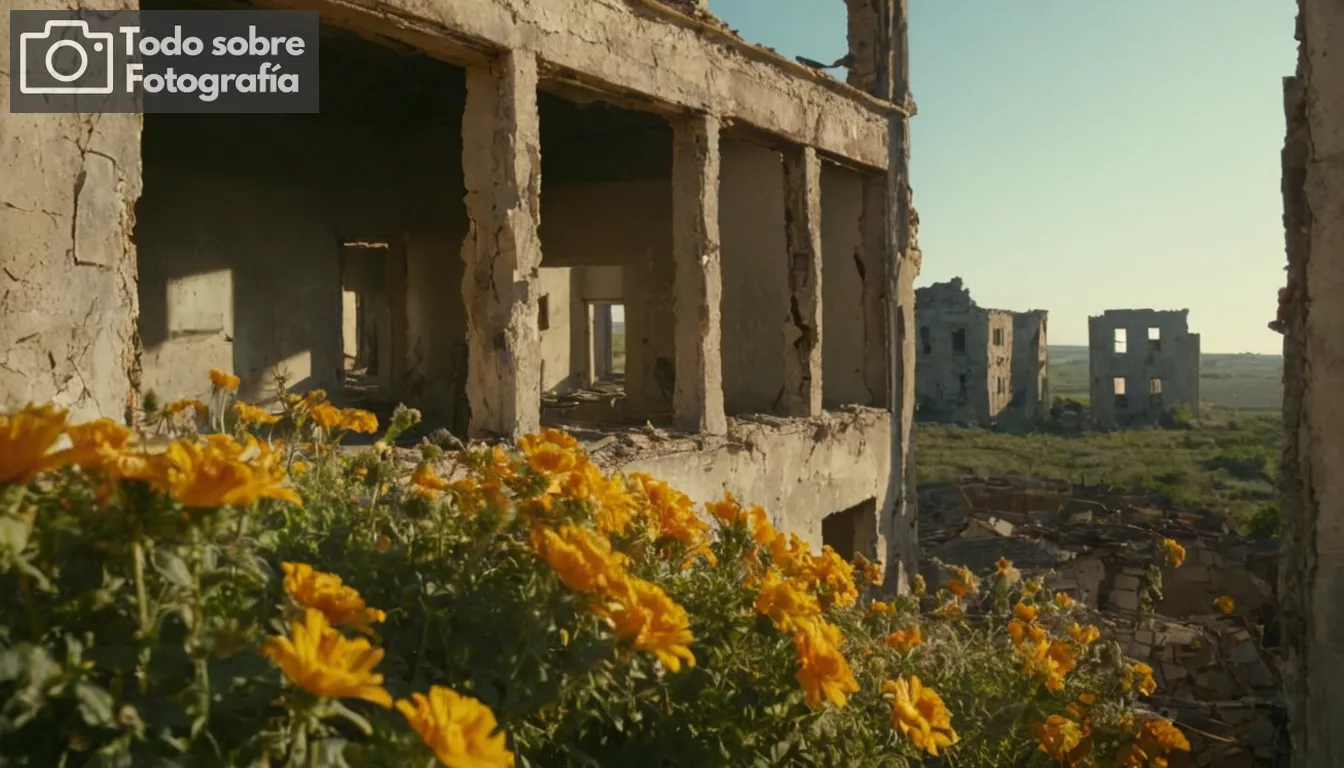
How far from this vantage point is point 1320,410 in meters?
4.62

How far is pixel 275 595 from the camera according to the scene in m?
2.01

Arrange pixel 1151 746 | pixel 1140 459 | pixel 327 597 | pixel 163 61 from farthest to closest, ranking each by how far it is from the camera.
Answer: pixel 1140 459, pixel 163 61, pixel 1151 746, pixel 327 597

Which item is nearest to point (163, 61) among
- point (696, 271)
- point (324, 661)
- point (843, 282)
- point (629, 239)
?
point (696, 271)

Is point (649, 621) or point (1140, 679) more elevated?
point (649, 621)

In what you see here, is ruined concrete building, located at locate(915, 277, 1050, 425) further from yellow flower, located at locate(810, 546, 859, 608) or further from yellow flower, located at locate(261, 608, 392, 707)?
yellow flower, located at locate(261, 608, 392, 707)

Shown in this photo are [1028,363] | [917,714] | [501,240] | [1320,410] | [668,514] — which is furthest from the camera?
[1028,363]

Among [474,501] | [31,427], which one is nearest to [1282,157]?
[474,501]

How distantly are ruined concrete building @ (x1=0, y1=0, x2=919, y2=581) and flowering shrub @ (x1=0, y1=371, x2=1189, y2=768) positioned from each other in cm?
141

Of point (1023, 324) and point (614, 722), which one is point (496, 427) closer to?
point (614, 722)

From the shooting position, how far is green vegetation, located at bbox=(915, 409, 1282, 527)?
81.9 feet

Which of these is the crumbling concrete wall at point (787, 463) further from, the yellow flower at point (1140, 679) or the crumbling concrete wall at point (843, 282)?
the yellow flower at point (1140, 679)

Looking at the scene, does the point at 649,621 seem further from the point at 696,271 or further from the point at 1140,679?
the point at 696,271

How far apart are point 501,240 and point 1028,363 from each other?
35.9 m

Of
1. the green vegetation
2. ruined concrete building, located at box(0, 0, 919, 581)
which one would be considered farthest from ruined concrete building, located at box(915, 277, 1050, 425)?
ruined concrete building, located at box(0, 0, 919, 581)
